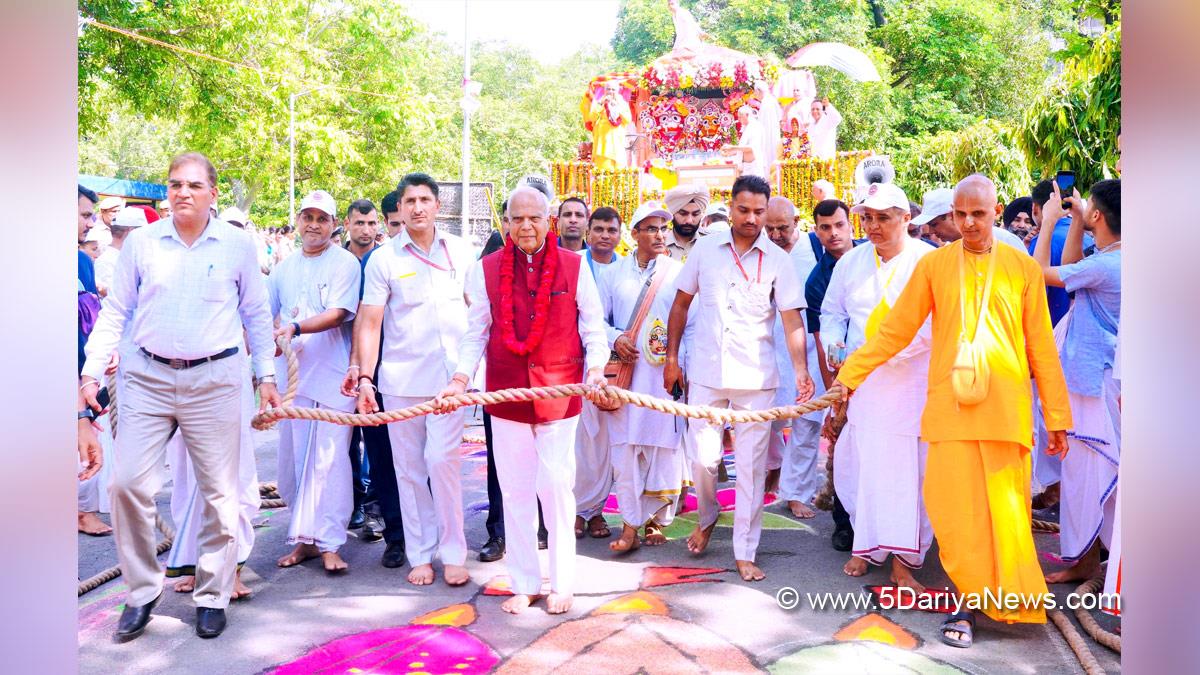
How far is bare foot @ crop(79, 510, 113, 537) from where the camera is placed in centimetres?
611

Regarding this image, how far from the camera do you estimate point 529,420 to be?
4613 mm

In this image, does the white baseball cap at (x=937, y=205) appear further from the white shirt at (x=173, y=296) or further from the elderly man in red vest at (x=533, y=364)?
the white shirt at (x=173, y=296)

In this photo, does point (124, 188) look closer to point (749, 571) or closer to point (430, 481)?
point (430, 481)

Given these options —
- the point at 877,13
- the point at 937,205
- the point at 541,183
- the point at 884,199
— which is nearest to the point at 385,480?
the point at 541,183

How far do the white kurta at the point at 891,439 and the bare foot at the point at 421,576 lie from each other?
2120 mm

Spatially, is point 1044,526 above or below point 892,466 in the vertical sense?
below

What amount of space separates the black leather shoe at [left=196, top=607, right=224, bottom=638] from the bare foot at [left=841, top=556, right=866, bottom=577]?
2987 mm

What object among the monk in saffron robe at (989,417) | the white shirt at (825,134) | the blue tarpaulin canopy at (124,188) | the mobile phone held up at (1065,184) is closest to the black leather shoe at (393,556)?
the monk in saffron robe at (989,417)

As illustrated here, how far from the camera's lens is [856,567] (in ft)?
16.9

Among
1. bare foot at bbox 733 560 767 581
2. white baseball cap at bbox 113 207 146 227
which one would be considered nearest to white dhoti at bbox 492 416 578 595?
bare foot at bbox 733 560 767 581

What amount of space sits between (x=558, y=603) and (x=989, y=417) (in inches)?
80.6

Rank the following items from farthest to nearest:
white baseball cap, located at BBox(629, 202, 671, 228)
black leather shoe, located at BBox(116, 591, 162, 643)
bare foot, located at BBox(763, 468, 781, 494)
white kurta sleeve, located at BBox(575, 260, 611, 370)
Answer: bare foot, located at BBox(763, 468, 781, 494)
white baseball cap, located at BBox(629, 202, 671, 228)
white kurta sleeve, located at BBox(575, 260, 611, 370)
black leather shoe, located at BBox(116, 591, 162, 643)

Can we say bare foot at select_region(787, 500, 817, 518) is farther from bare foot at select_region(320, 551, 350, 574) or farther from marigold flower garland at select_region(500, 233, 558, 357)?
bare foot at select_region(320, 551, 350, 574)

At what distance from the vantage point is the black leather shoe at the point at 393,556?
5.45m
